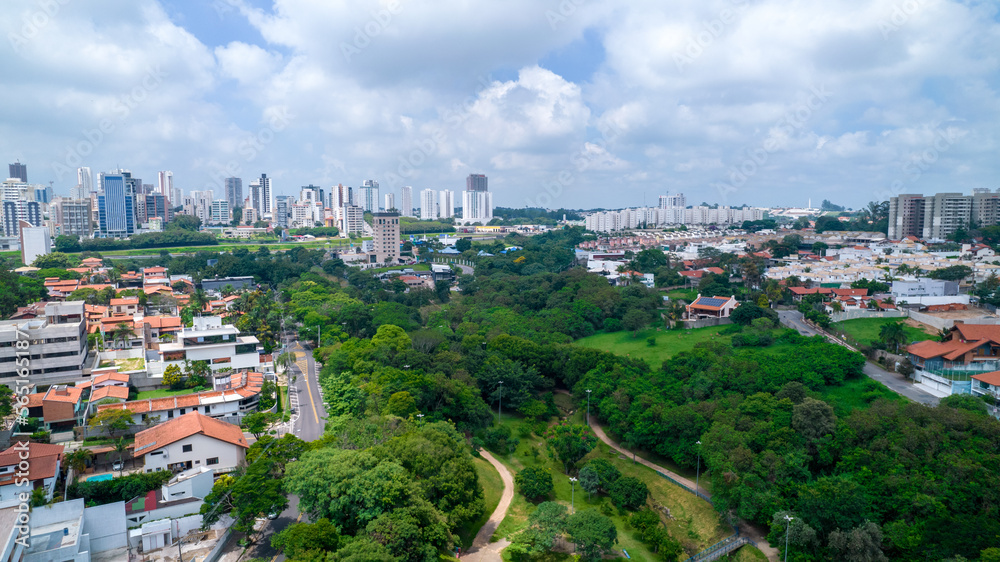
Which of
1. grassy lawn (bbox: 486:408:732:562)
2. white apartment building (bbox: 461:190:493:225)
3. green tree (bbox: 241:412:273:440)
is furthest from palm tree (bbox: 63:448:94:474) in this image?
white apartment building (bbox: 461:190:493:225)

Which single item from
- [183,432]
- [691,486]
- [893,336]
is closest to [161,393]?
[183,432]

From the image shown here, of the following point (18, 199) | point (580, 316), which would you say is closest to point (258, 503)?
point (580, 316)

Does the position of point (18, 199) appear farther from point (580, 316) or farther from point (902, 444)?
point (902, 444)

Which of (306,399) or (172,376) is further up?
(172,376)

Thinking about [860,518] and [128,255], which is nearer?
[860,518]

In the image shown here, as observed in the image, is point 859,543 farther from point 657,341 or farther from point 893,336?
point 657,341

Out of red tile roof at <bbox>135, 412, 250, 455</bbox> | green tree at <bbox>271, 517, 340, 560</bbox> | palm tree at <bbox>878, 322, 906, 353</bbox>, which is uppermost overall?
palm tree at <bbox>878, 322, 906, 353</bbox>

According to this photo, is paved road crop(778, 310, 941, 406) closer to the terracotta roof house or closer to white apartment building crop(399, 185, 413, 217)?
the terracotta roof house
